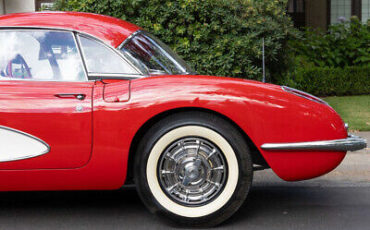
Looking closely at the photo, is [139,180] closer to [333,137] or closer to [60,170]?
[60,170]

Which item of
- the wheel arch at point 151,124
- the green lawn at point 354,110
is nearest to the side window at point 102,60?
the wheel arch at point 151,124

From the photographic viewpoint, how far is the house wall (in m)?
16.4

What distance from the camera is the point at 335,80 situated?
38.1 ft

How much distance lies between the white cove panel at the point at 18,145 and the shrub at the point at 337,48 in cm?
858

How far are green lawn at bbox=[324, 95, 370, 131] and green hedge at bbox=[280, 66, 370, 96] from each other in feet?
1.13

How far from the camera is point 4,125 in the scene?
3.86 m

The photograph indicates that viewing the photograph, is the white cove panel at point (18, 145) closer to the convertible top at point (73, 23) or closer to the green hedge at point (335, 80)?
the convertible top at point (73, 23)

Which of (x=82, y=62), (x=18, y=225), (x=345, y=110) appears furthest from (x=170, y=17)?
(x=18, y=225)

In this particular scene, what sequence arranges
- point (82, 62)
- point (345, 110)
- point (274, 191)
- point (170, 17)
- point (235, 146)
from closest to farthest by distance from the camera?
point (235, 146) → point (82, 62) → point (274, 191) → point (170, 17) → point (345, 110)

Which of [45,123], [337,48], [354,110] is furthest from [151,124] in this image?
[337,48]

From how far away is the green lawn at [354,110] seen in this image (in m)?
8.16

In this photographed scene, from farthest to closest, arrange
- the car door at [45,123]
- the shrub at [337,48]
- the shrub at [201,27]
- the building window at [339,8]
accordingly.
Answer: the building window at [339,8]
the shrub at [337,48]
the shrub at [201,27]
the car door at [45,123]

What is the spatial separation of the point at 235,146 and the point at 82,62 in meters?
1.25

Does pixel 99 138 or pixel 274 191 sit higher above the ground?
pixel 99 138
